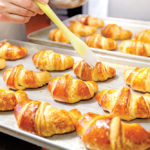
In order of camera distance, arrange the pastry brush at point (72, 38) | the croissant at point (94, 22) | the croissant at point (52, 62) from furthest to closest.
Result: the croissant at point (94, 22)
the croissant at point (52, 62)
the pastry brush at point (72, 38)

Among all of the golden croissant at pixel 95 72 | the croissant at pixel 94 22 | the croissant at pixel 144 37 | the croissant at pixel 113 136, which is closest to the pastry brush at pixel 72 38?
the golden croissant at pixel 95 72

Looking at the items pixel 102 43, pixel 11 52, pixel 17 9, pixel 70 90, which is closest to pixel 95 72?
pixel 70 90

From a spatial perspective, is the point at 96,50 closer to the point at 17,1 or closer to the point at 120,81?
the point at 120,81

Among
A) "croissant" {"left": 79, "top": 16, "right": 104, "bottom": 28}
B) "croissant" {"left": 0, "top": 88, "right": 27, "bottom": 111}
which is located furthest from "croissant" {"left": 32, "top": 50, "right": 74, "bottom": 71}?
"croissant" {"left": 79, "top": 16, "right": 104, "bottom": 28}

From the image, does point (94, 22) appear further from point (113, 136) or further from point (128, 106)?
point (113, 136)

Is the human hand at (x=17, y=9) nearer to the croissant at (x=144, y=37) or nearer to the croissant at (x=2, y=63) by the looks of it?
the croissant at (x=2, y=63)

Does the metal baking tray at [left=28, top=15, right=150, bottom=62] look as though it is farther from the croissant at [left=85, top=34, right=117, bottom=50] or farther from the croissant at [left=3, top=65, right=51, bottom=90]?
the croissant at [left=3, top=65, right=51, bottom=90]
